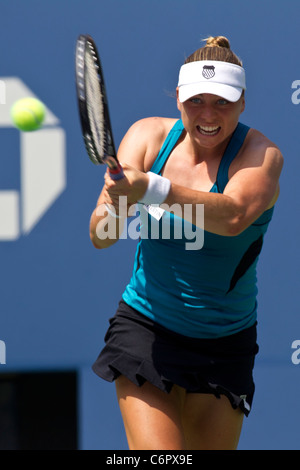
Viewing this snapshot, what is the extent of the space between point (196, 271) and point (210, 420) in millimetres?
456

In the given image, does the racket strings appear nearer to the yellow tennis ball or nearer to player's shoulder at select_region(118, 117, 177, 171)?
player's shoulder at select_region(118, 117, 177, 171)

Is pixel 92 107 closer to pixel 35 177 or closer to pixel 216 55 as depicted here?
pixel 216 55

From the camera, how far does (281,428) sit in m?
3.27

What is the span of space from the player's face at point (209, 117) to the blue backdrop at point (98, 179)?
0.97 metres

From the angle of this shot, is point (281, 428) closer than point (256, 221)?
No

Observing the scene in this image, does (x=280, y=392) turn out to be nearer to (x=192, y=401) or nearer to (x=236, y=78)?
(x=192, y=401)

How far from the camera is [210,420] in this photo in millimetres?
2348

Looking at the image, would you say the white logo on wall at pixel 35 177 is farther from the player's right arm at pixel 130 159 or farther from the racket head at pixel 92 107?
the racket head at pixel 92 107

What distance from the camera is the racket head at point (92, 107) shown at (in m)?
1.89

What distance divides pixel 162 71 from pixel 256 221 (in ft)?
3.77

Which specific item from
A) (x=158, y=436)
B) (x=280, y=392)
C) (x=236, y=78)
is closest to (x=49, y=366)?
(x=280, y=392)
